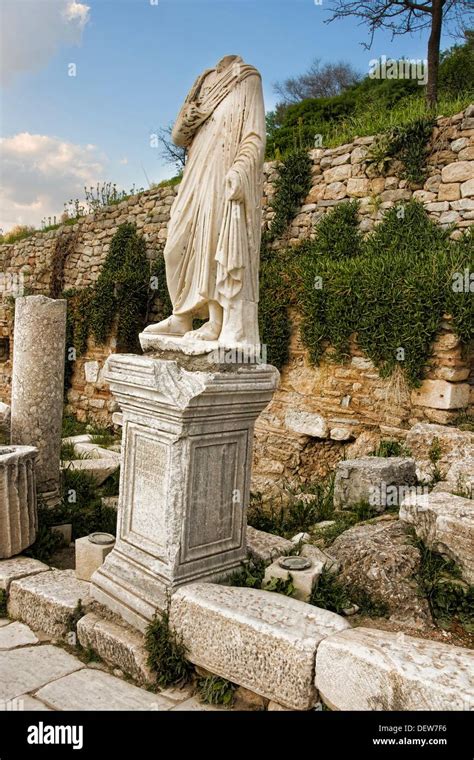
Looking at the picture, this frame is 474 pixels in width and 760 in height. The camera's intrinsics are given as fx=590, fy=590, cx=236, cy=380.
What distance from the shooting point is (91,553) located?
3.48 meters

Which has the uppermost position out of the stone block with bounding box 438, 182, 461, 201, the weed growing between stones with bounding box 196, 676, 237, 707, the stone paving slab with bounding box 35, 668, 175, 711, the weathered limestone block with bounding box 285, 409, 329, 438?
the stone block with bounding box 438, 182, 461, 201

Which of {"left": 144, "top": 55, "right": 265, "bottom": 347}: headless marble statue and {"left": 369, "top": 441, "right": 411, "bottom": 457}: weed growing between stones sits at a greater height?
{"left": 144, "top": 55, "right": 265, "bottom": 347}: headless marble statue

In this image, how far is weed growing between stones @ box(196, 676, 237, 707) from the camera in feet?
8.29

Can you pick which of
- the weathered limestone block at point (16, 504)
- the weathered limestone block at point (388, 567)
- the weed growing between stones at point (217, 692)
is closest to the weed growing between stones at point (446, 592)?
the weathered limestone block at point (388, 567)

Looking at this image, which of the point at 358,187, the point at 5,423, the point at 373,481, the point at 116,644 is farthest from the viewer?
the point at 358,187

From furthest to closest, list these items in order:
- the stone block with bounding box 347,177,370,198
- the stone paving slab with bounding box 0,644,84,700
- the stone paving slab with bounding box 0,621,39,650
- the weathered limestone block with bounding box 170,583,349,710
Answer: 1. the stone block with bounding box 347,177,370,198
2. the stone paving slab with bounding box 0,621,39,650
3. the stone paving slab with bounding box 0,644,84,700
4. the weathered limestone block with bounding box 170,583,349,710

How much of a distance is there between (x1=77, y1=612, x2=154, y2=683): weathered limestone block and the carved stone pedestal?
0.24 ft

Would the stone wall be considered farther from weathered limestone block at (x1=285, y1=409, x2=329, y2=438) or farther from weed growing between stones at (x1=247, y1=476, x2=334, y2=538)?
weed growing between stones at (x1=247, y1=476, x2=334, y2=538)

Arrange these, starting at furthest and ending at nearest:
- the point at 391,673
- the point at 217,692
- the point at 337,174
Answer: the point at 337,174 < the point at 217,692 < the point at 391,673

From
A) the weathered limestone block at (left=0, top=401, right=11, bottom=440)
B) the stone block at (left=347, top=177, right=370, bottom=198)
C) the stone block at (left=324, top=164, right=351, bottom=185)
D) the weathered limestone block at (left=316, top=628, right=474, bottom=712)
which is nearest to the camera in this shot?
the weathered limestone block at (left=316, top=628, right=474, bottom=712)

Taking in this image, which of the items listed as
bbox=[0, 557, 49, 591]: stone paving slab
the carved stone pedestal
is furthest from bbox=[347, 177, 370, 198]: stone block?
bbox=[0, 557, 49, 591]: stone paving slab

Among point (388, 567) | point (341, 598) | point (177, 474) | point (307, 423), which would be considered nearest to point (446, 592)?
point (388, 567)

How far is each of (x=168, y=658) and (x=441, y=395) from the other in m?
4.12

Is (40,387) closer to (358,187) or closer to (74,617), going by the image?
(74,617)
